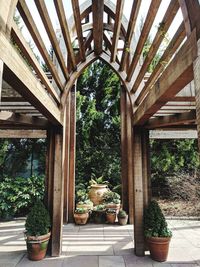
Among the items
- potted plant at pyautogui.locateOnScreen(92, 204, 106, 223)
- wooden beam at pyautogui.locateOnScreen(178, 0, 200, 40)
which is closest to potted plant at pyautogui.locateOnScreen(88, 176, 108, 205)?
potted plant at pyautogui.locateOnScreen(92, 204, 106, 223)

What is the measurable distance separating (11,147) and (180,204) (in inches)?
228

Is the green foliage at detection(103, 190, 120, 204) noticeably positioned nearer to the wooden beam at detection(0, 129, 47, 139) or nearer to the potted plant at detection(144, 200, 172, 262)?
the wooden beam at detection(0, 129, 47, 139)

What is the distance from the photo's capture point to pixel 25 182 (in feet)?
21.3

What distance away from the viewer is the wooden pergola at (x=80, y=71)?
145 centimetres

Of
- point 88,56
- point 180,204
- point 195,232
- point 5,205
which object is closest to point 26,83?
point 88,56

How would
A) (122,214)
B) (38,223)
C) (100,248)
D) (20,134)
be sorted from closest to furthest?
(38,223)
(100,248)
(20,134)
(122,214)

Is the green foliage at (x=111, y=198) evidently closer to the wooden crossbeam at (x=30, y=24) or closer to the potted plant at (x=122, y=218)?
the potted plant at (x=122, y=218)

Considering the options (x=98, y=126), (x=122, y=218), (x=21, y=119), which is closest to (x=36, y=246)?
(x=21, y=119)

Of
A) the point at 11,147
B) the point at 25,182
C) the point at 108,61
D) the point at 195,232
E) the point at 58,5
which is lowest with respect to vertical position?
the point at 195,232

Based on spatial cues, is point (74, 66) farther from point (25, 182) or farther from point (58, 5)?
point (25, 182)

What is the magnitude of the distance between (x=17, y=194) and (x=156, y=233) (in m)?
4.25

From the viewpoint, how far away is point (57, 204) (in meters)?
3.56

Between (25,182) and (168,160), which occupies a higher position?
(168,160)

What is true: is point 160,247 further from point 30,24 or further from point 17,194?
point 17,194
